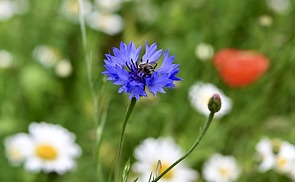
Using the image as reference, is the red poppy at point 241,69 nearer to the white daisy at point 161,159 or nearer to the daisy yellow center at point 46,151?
the white daisy at point 161,159

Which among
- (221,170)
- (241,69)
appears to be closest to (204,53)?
(241,69)

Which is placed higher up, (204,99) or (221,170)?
(204,99)

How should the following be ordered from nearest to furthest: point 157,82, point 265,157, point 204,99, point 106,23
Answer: point 157,82, point 265,157, point 204,99, point 106,23

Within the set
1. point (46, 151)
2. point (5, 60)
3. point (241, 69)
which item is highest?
point (5, 60)

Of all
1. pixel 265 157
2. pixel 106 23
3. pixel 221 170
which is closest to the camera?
pixel 265 157

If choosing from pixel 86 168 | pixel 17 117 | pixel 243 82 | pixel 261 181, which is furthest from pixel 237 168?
pixel 17 117

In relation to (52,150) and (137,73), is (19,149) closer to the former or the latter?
(52,150)

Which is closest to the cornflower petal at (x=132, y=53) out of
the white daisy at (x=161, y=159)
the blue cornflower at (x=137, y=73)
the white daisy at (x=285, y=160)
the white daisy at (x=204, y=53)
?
the blue cornflower at (x=137, y=73)

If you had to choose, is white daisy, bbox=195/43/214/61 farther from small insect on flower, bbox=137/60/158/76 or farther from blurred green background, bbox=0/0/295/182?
small insect on flower, bbox=137/60/158/76
